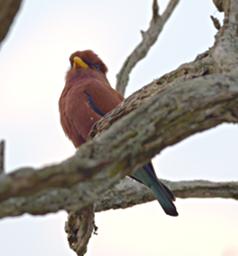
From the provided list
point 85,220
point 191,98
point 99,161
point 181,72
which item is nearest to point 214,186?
point 85,220

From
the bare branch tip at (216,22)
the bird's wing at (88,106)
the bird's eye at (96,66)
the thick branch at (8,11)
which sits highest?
the bird's eye at (96,66)

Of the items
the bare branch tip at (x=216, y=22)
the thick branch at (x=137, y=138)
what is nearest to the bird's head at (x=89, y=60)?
the bare branch tip at (x=216, y=22)

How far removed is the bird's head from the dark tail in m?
1.35

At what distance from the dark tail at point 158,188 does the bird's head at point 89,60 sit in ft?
4.43

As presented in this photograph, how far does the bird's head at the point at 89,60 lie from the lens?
5.68 metres

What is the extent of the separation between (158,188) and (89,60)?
1.58m

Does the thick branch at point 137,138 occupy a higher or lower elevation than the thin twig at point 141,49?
lower

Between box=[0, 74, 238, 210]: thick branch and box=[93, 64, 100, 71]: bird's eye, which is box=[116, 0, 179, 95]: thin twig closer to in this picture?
box=[93, 64, 100, 71]: bird's eye

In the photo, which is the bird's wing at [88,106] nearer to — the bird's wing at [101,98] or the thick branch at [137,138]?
the bird's wing at [101,98]

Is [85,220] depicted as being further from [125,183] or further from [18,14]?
[18,14]

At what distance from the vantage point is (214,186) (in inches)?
169

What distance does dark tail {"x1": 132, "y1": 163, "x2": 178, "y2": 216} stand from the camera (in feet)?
14.5

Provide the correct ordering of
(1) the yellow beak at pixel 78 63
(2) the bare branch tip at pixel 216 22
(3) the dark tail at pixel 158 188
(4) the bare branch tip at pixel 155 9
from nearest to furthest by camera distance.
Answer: (2) the bare branch tip at pixel 216 22 < (3) the dark tail at pixel 158 188 < (4) the bare branch tip at pixel 155 9 < (1) the yellow beak at pixel 78 63

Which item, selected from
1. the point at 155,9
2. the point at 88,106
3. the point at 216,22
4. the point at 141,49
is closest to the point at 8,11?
the point at 216,22
